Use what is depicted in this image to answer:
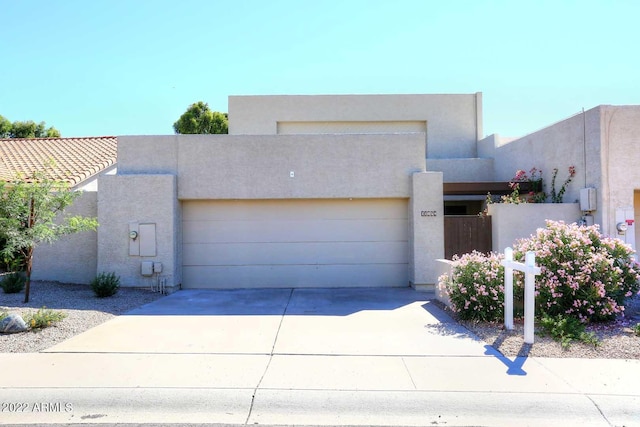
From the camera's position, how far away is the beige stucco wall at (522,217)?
36.9ft

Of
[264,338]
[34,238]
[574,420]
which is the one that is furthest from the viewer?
[34,238]

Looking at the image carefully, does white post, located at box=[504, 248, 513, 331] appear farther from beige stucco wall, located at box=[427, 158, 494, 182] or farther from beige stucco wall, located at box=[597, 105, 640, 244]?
beige stucco wall, located at box=[427, 158, 494, 182]

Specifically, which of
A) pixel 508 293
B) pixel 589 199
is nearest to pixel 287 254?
pixel 508 293

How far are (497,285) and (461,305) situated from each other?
2.26 ft

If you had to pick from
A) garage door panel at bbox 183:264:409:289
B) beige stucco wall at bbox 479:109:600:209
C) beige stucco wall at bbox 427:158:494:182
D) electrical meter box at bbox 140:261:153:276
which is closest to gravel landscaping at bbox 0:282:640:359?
electrical meter box at bbox 140:261:153:276

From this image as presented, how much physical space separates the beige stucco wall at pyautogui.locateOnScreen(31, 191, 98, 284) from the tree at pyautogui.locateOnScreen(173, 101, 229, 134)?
1684 cm

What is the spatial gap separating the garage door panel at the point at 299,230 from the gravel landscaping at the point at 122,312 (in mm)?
2196

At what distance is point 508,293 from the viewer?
7102 mm

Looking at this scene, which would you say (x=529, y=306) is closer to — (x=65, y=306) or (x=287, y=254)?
(x=287, y=254)

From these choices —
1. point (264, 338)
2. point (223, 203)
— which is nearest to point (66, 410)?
point (264, 338)

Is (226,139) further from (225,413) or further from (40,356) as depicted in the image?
(225,413)

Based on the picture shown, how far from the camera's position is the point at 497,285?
25.1 ft

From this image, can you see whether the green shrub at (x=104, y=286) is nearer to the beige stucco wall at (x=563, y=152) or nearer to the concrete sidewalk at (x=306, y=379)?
the concrete sidewalk at (x=306, y=379)

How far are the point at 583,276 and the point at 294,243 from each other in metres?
6.74
